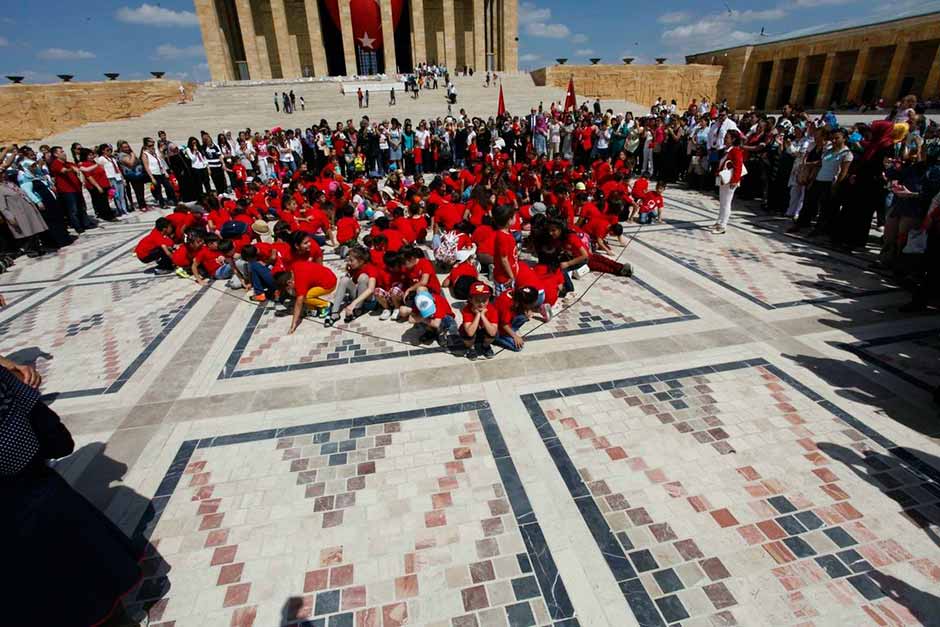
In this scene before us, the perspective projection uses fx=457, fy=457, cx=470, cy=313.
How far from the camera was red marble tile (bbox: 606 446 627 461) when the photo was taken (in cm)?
372

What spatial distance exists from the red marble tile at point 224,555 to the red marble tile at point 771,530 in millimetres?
3535

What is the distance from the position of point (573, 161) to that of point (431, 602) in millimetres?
16182

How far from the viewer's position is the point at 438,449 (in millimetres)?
3883

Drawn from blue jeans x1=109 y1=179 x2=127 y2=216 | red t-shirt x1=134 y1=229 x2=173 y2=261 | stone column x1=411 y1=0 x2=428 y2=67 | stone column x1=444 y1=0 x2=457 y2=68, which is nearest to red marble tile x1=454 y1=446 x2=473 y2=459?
red t-shirt x1=134 y1=229 x2=173 y2=261

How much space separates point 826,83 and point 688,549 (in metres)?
49.6

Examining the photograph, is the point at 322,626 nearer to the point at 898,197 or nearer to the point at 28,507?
the point at 28,507

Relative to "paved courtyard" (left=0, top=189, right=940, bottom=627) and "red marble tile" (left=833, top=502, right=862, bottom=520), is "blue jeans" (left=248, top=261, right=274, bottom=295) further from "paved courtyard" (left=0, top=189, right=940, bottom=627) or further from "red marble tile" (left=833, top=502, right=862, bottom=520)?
"red marble tile" (left=833, top=502, right=862, bottom=520)

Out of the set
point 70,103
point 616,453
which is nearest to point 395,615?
point 616,453

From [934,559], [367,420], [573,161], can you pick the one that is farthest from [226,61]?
[934,559]

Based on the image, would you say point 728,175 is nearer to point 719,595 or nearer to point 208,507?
point 719,595

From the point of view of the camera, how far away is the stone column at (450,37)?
38.8 meters

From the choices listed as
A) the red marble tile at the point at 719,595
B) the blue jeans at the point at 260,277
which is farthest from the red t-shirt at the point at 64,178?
the red marble tile at the point at 719,595

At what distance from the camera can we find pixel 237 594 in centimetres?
280

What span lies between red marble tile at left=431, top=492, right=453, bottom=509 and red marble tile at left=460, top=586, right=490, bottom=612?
2.14 ft
